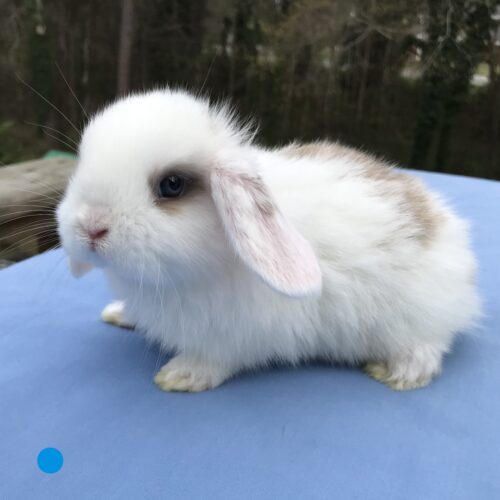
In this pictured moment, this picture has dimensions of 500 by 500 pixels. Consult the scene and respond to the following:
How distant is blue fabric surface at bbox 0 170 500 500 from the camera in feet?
2.07

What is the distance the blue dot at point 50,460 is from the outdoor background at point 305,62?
6.91 ft

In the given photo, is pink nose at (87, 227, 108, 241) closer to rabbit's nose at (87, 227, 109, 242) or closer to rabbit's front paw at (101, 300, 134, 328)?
rabbit's nose at (87, 227, 109, 242)

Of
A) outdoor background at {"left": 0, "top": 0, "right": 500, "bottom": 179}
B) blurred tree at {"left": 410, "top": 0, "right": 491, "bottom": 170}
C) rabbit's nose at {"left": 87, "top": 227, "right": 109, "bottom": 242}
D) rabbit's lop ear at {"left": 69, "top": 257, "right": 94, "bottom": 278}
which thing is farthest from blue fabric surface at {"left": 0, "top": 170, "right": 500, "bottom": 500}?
blurred tree at {"left": 410, "top": 0, "right": 491, "bottom": 170}

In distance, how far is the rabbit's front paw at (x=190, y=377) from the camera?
80cm

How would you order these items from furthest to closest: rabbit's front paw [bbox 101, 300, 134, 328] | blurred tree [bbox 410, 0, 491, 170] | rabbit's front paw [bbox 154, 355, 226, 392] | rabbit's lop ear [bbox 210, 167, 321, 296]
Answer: blurred tree [bbox 410, 0, 491, 170], rabbit's front paw [bbox 101, 300, 134, 328], rabbit's front paw [bbox 154, 355, 226, 392], rabbit's lop ear [bbox 210, 167, 321, 296]

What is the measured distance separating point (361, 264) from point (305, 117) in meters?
2.23

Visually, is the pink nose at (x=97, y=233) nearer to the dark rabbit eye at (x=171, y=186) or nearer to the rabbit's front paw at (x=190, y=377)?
the dark rabbit eye at (x=171, y=186)

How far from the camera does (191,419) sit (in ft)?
2.42

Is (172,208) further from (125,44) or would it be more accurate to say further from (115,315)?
(125,44)

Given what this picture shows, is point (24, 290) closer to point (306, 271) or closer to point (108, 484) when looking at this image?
point (108, 484)

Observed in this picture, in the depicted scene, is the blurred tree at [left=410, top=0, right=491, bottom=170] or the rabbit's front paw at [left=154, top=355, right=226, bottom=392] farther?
the blurred tree at [left=410, top=0, right=491, bottom=170]

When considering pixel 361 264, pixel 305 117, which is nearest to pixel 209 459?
pixel 361 264

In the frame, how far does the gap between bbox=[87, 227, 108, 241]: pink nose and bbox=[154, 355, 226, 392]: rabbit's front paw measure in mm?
252

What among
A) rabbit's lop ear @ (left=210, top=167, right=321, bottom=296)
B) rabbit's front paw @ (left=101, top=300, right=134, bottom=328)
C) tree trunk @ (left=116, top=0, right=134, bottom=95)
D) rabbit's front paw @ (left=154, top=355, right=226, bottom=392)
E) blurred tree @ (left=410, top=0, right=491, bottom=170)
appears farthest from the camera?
tree trunk @ (left=116, top=0, right=134, bottom=95)
